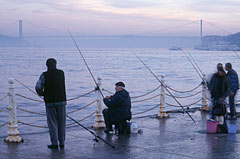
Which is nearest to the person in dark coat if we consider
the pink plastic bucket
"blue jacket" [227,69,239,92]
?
the pink plastic bucket

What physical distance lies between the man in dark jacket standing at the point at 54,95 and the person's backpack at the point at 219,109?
3.30m

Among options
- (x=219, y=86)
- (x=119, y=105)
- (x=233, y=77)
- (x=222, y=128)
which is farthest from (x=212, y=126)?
(x=233, y=77)

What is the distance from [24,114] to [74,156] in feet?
40.6

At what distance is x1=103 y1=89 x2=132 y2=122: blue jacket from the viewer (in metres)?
8.45

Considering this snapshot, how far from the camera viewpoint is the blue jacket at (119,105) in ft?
27.7

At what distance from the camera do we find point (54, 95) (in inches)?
278

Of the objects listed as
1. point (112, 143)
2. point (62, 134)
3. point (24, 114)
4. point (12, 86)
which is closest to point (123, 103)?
point (112, 143)

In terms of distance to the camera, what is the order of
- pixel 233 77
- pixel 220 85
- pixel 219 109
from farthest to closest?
pixel 233 77 → pixel 220 85 → pixel 219 109

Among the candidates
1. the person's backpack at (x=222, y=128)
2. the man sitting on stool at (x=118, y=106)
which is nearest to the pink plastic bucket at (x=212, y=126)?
the person's backpack at (x=222, y=128)

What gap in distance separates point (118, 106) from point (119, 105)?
37mm

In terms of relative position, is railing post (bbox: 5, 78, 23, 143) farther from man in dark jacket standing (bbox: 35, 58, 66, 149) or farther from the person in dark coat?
the person in dark coat

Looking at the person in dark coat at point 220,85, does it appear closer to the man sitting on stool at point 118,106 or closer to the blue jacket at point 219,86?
the blue jacket at point 219,86

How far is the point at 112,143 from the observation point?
7.80 m

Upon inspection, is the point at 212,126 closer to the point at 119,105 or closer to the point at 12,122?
the point at 119,105
